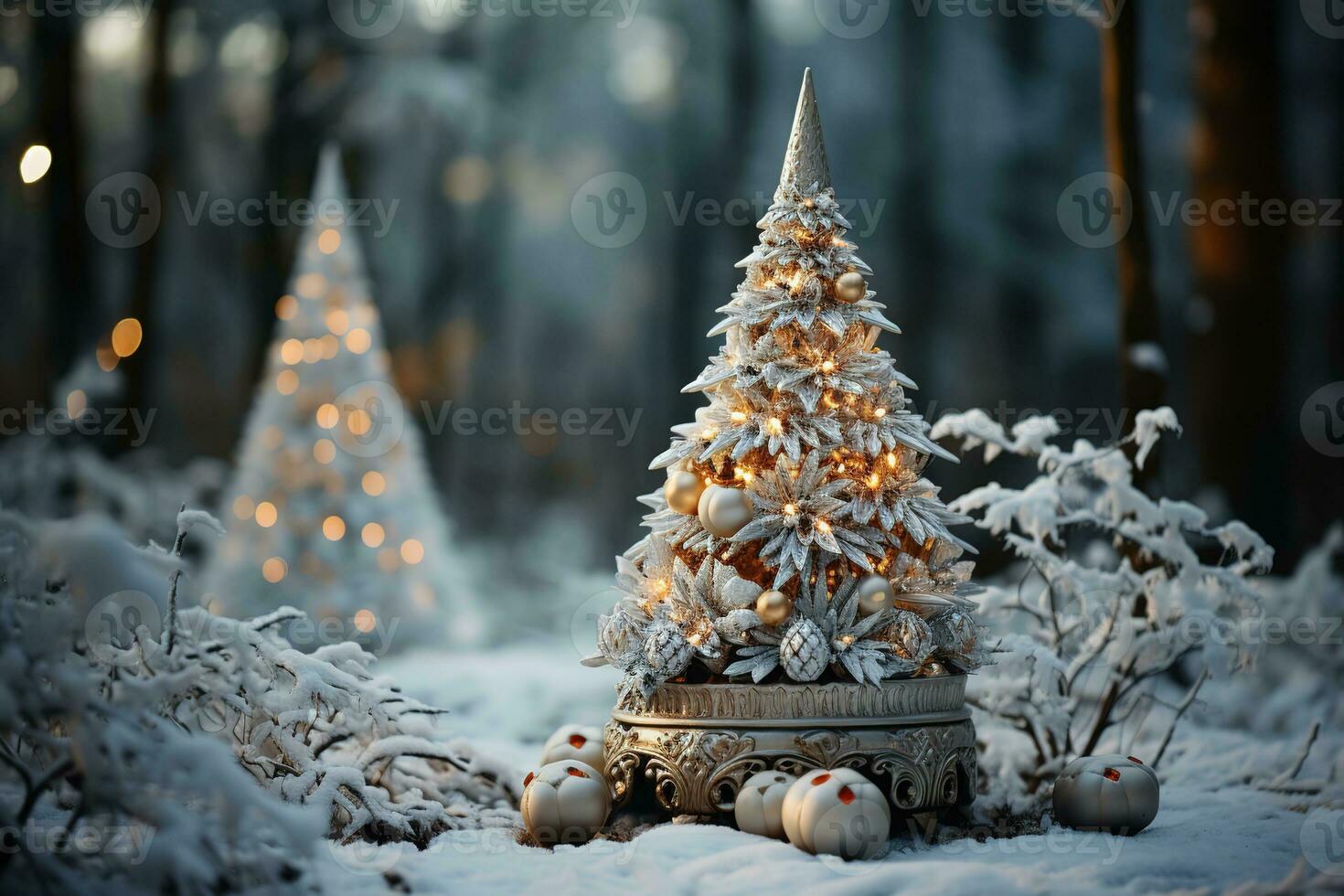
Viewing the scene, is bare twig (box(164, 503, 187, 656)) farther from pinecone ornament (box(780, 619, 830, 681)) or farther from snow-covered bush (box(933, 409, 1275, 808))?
snow-covered bush (box(933, 409, 1275, 808))

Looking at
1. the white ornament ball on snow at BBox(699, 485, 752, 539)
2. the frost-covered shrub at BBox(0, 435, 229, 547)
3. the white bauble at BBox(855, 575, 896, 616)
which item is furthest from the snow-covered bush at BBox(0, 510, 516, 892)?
the frost-covered shrub at BBox(0, 435, 229, 547)

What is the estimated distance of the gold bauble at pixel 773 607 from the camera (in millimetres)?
4184

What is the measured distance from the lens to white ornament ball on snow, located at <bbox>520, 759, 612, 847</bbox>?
163 inches

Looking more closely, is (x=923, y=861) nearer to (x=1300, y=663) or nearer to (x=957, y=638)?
(x=957, y=638)

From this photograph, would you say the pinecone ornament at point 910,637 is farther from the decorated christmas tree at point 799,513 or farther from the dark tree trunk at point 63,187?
the dark tree trunk at point 63,187

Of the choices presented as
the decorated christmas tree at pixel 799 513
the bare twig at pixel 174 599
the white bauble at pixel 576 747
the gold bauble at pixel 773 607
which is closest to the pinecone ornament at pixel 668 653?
the decorated christmas tree at pixel 799 513

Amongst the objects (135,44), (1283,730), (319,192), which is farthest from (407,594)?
(135,44)

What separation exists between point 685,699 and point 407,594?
166 inches

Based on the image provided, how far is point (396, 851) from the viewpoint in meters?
3.92

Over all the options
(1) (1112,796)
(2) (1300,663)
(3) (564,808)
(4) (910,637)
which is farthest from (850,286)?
(2) (1300,663)

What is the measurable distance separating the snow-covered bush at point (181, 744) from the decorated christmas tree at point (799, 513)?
842mm

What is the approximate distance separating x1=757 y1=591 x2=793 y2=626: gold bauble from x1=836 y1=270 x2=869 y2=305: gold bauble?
3.51 feet

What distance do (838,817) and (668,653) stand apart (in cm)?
80

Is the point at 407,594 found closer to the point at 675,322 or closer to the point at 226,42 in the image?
the point at 675,322
